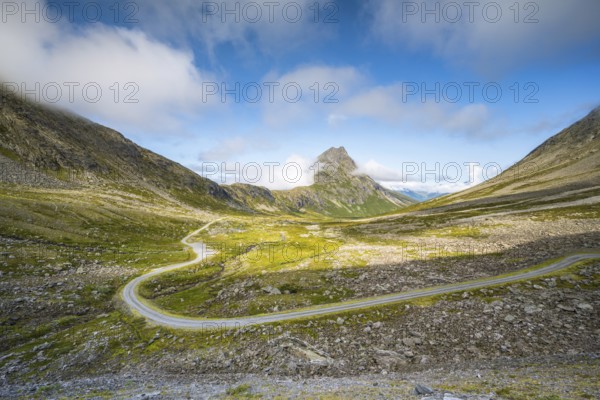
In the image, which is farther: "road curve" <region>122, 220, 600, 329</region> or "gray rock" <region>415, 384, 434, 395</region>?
"road curve" <region>122, 220, 600, 329</region>

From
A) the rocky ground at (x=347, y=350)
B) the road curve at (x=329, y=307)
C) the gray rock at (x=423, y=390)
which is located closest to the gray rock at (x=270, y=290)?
the rocky ground at (x=347, y=350)

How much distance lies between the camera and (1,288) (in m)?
51.2

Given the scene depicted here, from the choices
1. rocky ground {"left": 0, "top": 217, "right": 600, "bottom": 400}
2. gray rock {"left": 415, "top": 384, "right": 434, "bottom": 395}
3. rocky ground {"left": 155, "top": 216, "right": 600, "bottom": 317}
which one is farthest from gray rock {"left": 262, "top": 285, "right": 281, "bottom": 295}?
gray rock {"left": 415, "top": 384, "right": 434, "bottom": 395}

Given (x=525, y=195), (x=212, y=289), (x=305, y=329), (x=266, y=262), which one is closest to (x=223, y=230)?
(x=266, y=262)

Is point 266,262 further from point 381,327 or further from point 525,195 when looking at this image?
point 525,195

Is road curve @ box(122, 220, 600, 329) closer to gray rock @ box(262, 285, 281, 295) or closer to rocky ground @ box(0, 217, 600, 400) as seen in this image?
rocky ground @ box(0, 217, 600, 400)

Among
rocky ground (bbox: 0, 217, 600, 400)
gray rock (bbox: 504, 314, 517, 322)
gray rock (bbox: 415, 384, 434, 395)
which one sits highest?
gray rock (bbox: 415, 384, 434, 395)

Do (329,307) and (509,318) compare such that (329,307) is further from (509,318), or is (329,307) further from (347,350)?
(509,318)

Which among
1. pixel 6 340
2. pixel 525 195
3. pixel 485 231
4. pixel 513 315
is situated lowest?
pixel 6 340

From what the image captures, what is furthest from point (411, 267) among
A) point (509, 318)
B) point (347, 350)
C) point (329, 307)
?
point (347, 350)

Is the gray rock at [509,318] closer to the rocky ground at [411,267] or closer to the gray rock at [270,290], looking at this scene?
the rocky ground at [411,267]

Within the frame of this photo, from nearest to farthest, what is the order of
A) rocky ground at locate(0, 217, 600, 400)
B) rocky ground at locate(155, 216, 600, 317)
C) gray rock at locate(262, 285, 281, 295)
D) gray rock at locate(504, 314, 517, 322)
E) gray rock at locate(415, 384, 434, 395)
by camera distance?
1. gray rock at locate(415, 384, 434, 395)
2. rocky ground at locate(0, 217, 600, 400)
3. gray rock at locate(504, 314, 517, 322)
4. rocky ground at locate(155, 216, 600, 317)
5. gray rock at locate(262, 285, 281, 295)

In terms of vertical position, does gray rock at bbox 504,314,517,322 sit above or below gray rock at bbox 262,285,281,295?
above

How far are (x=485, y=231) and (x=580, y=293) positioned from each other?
6123 centimetres
